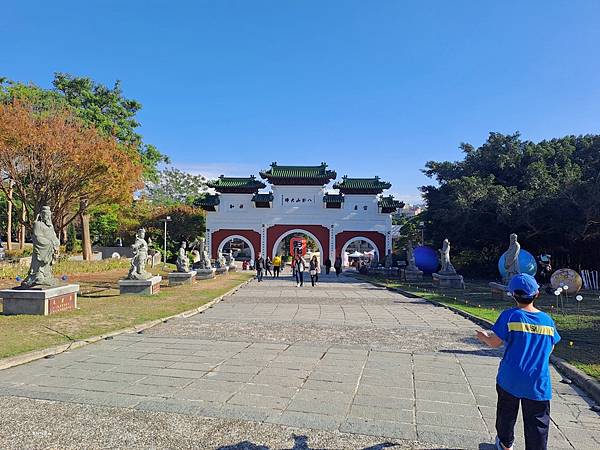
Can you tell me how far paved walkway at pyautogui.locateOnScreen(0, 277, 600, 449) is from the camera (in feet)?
12.4

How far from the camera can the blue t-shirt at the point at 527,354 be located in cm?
295

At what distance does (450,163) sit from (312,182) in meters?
13.1

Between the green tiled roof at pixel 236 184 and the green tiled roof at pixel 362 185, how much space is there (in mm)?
7676

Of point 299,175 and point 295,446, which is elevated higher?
point 299,175

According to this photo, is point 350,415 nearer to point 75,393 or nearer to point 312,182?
point 75,393

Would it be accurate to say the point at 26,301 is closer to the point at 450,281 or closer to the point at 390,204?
the point at 450,281

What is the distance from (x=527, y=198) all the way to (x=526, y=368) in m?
22.0

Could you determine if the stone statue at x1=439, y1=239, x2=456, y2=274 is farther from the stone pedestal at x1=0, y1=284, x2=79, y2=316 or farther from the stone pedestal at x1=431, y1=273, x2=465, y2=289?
the stone pedestal at x1=0, y1=284, x2=79, y2=316

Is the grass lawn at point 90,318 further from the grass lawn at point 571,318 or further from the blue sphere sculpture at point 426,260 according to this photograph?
the blue sphere sculpture at point 426,260

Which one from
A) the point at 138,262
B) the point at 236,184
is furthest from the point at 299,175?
the point at 138,262

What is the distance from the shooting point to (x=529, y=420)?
2.97 metres

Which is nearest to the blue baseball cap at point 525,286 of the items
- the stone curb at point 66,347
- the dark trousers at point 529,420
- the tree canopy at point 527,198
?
the dark trousers at point 529,420

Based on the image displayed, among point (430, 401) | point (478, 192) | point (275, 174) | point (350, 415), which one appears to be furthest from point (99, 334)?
point (275, 174)

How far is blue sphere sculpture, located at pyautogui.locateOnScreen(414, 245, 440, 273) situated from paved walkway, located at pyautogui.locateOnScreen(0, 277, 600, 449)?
21.2m
